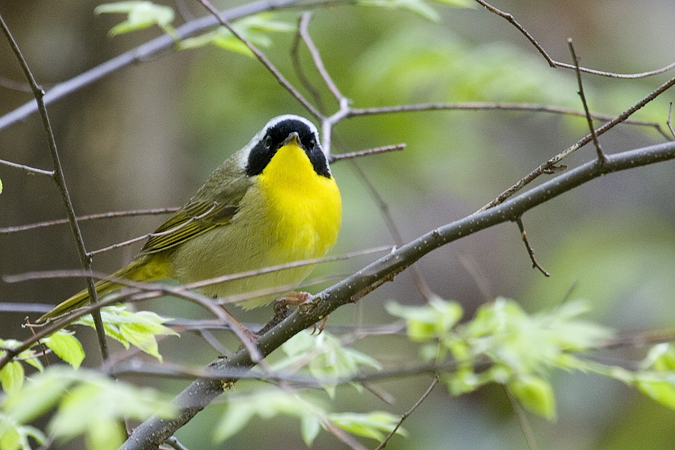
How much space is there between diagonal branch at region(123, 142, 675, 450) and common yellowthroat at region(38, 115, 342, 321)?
115 centimetres

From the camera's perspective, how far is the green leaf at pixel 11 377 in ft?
6.17

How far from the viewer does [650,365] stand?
2.63 m

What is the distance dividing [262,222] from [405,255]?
1649 millimetres

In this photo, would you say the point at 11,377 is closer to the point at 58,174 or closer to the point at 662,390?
the point at 58,174

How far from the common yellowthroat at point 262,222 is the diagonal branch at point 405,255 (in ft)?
3.78

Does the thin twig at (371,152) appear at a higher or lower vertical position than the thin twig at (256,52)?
lower

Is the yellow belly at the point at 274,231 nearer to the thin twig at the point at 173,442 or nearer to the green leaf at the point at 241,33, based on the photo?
the green leaf at the point at 241,33

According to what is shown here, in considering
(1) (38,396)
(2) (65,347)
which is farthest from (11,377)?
(1) (38,396)

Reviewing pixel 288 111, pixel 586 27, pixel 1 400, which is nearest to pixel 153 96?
pixel 288 111

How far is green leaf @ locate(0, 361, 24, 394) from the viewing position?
1880mm

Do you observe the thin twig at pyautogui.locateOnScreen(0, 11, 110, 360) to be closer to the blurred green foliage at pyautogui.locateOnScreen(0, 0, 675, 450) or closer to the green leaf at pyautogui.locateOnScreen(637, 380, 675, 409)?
the blurred green foliage at pyautogui.locateOnScreen(0, 0, 675, 450)

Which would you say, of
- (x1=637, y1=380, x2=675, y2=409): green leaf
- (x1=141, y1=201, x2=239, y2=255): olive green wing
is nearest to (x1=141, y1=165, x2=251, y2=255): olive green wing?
(x1=141, y1=201, x2=239, y2=255): olive green wing

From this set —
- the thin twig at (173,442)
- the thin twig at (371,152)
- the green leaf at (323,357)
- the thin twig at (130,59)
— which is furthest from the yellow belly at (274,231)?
the thin twig at (173,442)

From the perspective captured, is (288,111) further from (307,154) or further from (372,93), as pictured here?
(307,154)
